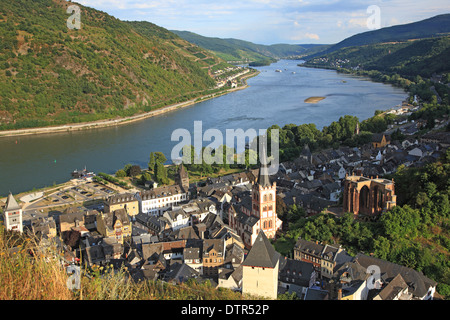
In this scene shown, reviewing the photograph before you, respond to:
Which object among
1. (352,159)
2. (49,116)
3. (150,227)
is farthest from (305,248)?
(49,116)

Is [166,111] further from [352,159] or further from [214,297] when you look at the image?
[214,297]

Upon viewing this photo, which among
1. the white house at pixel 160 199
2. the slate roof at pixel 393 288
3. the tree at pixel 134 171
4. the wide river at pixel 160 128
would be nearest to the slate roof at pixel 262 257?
the slate roof at pixel 393 288

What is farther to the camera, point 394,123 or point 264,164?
point 394,123

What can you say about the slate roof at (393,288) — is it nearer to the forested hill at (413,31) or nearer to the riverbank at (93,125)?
the riverbank at (93,125)

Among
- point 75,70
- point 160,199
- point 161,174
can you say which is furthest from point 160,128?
point 160,199

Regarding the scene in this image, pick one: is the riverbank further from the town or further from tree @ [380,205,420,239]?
tree @ [380,205,420,239]

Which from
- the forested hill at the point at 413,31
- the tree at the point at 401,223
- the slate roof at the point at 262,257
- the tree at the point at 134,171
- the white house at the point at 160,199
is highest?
the forested hill at the point at 413,31
